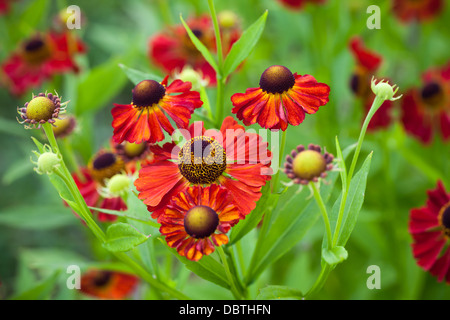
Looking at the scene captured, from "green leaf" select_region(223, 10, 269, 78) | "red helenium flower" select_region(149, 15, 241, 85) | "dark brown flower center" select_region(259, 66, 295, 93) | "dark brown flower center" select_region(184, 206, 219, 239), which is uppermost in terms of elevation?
"red helenium flower" select_region(149, 15, 241, 85)

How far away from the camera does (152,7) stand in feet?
6.39

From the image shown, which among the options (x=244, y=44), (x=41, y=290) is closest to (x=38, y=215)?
(x=41, y=290)

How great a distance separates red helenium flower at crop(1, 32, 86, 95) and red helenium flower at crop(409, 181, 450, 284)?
0.91m

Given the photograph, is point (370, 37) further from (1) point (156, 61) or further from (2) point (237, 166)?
(2) point (237, 166)

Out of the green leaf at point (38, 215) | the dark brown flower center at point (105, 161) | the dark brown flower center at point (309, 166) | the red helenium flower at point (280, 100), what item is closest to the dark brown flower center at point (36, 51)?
the green leaf at point (38, 215)

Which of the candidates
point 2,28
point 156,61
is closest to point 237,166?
point 156,61

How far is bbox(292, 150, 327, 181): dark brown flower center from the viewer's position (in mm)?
490

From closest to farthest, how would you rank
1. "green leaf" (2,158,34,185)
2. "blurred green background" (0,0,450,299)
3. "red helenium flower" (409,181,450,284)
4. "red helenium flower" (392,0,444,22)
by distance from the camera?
"red helenium flower" (409,181,450,284) < "green leaf" (2,158,34,185) < "blurred green background" (0,0,450,299) < "red helenium flower" (392,0,444,22)

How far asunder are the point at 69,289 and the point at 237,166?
1.61 ft

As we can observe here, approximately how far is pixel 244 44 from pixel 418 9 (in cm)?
118

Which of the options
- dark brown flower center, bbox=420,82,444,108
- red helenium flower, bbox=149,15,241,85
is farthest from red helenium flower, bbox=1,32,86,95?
dark brown flower center, bbox=420,82,444,108

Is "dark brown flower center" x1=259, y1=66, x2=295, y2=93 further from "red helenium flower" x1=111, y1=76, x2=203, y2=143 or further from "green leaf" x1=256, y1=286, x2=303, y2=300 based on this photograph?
"green leaf" x1=256, y1=286, x2=303, y2=300
